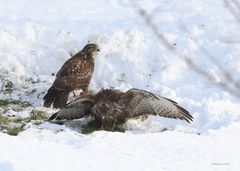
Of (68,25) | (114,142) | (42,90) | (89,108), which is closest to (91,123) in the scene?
(89,108)

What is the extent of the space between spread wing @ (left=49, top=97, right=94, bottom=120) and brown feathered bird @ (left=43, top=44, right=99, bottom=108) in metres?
0.99

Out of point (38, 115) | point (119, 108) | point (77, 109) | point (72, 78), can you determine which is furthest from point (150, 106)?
point (72, 78)

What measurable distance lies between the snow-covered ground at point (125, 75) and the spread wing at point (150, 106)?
0.19 meters

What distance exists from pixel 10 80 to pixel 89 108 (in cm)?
217

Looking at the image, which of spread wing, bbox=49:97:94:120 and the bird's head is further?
the bird's head

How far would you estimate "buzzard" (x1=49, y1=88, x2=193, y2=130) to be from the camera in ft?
20.4

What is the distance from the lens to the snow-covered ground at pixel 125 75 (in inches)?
187

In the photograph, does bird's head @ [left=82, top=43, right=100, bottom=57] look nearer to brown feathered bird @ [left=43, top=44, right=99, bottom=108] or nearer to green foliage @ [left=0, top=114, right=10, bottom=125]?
brown feathered bird @ [left=43, top=44, right=99, bottom=108]

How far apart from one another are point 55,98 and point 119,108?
1.42 m

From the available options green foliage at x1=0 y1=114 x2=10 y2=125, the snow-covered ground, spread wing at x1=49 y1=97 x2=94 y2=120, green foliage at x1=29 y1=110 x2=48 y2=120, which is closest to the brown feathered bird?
the snow-covered ground

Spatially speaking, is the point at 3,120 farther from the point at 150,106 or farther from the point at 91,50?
the point at 91,50

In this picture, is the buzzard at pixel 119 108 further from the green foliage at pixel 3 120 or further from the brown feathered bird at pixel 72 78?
the brown feathered bird at pixel 72 78

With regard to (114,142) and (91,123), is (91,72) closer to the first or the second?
(91,123)

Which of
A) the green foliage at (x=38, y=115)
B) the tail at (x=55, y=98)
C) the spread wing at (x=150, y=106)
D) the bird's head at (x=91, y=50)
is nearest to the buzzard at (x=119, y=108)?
the spread wing at (x=150, y=106)
